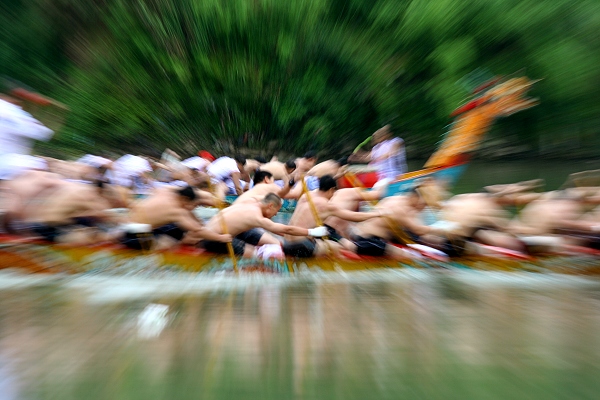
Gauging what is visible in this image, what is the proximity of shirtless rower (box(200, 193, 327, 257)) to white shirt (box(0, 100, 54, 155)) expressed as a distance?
2366mm

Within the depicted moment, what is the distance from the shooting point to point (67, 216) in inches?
250

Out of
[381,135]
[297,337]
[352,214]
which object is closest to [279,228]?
[352,214]

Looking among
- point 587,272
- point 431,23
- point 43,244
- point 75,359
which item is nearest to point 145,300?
point 75,359

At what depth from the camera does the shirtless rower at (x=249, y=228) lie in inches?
238

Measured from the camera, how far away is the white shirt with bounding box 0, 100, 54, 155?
6.30 m

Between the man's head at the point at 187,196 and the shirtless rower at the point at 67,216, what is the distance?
1.25m

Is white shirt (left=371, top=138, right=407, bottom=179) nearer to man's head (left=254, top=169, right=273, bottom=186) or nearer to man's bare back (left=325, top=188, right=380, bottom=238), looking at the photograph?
man's bare back (left=325, top=188, right=380, bottom=238)

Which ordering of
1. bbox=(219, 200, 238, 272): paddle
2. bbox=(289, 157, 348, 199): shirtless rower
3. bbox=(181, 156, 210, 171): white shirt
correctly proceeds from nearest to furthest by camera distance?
bbox=(219, 200, 238, 272): paddle < bbox=(289, 157, 348, 199): shirtless rower < bbox=(181, 156, 210, 171): white shirt

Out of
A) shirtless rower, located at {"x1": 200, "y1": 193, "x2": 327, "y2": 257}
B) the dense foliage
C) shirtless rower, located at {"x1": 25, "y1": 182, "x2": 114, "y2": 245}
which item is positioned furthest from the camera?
the dense foliage

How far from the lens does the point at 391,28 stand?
1120cm

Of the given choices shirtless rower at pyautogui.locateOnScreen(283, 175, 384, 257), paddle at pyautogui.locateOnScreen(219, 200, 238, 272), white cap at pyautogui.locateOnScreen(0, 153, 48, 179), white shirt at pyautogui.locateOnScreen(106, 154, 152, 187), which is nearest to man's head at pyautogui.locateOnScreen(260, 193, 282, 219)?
shirtless rower at pyautogui.locateOnScreen(283, 175, 384, 257)

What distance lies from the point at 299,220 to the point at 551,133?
7.12 m

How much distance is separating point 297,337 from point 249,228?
290 cm

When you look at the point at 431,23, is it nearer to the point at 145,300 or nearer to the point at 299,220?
the point at 299,220
